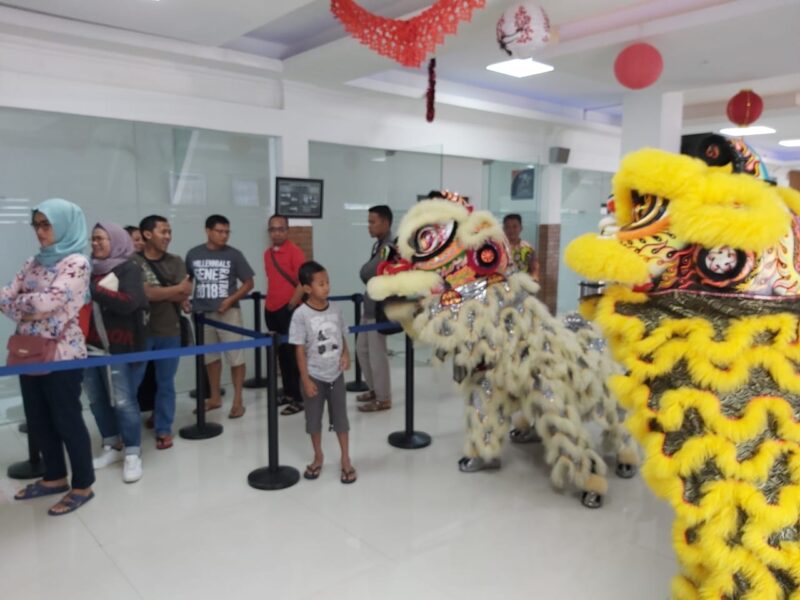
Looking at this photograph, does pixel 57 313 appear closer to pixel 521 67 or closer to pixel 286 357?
pixel 286 357

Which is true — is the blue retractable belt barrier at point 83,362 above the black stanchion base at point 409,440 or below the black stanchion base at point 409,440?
above

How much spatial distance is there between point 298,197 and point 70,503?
3363mm

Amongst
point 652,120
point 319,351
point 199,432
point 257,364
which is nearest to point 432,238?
point 319,351

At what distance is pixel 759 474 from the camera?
1496 mm

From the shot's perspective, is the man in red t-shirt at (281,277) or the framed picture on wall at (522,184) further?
the framed picture on wall at (522,184)

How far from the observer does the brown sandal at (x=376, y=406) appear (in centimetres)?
457

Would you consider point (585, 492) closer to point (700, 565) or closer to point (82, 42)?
point (700, 565)

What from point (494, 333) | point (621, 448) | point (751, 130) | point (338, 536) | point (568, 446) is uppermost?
point (751, 130)

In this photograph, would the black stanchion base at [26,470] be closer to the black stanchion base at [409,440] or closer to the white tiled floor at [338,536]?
the white tiled floor at [338,536]

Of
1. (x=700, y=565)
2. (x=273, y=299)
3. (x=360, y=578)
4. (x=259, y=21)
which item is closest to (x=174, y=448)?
(x=273, y=299)

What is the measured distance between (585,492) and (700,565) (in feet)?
4.90

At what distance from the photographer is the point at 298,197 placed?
565cm

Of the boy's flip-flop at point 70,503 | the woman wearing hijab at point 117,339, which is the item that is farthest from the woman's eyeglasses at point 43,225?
the boy's flip-flop at point 70,503

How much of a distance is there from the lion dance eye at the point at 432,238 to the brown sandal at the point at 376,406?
71.2 inches
